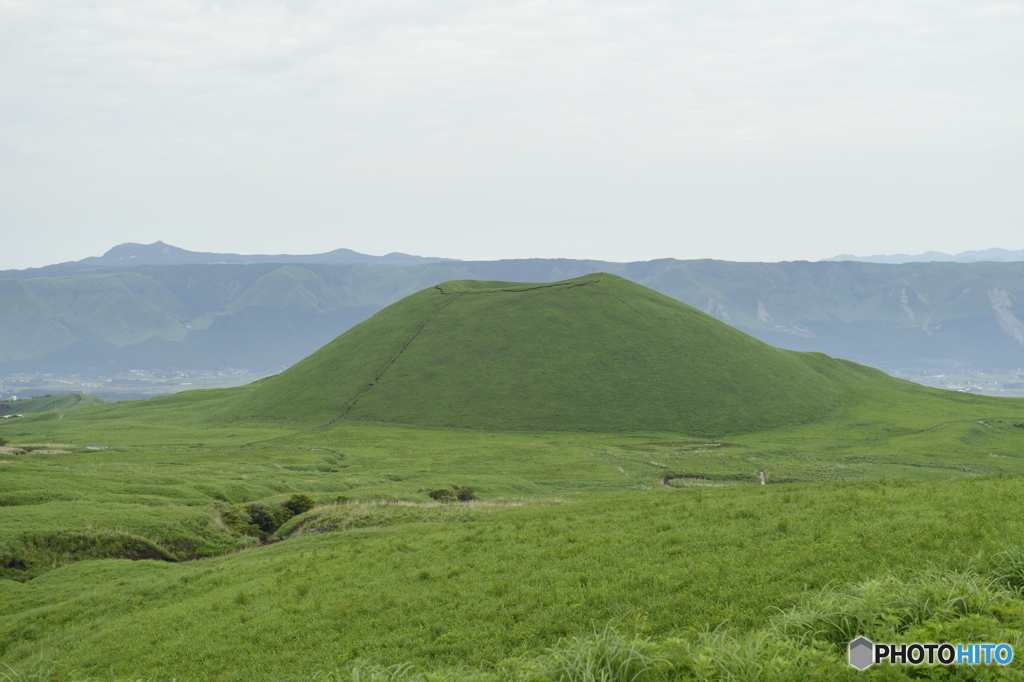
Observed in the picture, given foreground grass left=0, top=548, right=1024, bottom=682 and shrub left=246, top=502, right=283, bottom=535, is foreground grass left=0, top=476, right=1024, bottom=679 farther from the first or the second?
shrub left=246, top=502, right=283, bottom=535

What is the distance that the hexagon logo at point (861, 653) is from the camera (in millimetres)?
10102

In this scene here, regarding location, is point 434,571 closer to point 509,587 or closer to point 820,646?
point 509,587

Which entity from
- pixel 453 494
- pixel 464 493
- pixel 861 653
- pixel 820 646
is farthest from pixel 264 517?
pixel 861 653

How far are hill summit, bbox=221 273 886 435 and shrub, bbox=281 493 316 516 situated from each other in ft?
216

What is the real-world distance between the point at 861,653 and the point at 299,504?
44.8m

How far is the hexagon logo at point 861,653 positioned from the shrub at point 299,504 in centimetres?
4298

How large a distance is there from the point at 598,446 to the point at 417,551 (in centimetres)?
7274

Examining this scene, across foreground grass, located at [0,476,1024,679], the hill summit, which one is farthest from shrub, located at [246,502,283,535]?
the hill summit

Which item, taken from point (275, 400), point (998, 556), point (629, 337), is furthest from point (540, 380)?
point (998, 556)

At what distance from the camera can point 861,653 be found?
405 inches

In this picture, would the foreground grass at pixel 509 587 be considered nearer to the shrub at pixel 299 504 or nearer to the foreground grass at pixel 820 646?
the foreground grass at pixel 820 646

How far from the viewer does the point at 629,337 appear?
467 ft

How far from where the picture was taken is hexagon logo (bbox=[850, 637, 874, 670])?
33.1 ft

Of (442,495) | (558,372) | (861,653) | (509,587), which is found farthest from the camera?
(558,372)
